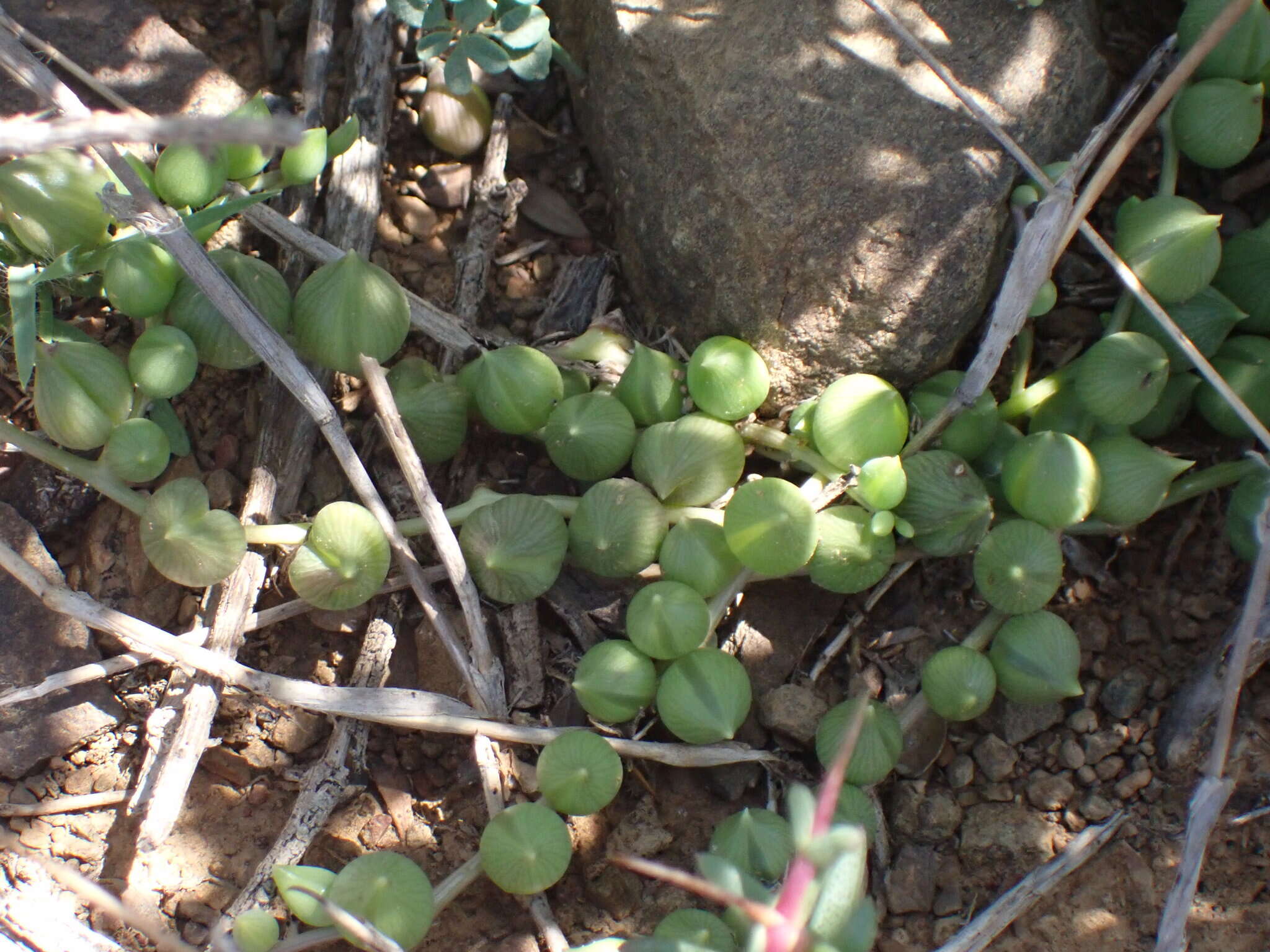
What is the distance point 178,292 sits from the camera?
7.55 feet

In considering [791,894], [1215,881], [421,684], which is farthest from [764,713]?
[791,894]

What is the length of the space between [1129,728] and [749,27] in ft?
5.99

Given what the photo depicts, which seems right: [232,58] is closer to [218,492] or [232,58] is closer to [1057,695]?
[218,492]

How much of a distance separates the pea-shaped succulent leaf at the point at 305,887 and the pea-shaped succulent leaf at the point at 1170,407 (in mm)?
1959

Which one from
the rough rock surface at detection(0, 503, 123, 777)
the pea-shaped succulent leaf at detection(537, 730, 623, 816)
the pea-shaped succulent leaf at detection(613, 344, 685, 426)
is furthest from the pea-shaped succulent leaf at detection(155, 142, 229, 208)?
the pea-shaped succulent leaf at detection(537, 730, 623, 816)

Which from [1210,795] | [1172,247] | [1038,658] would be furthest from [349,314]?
[1210,795]

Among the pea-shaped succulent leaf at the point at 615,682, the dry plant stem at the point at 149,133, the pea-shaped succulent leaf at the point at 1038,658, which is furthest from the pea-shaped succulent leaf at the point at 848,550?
the dry plant stem at the point at 149,133

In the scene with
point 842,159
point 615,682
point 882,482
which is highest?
point 842,159

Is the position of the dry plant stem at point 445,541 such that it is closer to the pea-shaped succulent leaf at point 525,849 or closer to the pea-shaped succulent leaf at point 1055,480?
the pea-shaped succulent leaf at point 525,849

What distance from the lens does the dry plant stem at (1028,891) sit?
2.04 m

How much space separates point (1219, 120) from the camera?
2.42 meters

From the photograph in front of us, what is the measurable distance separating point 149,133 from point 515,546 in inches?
52.0

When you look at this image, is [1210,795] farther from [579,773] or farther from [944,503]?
[579,773]

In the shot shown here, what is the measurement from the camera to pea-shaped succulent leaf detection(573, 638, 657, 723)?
2.14m
